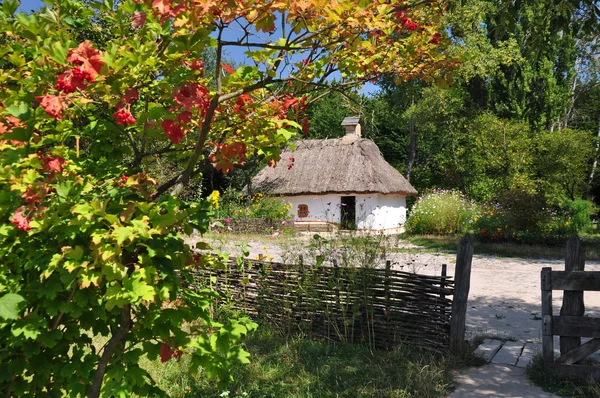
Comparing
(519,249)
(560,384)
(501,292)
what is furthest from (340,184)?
(560,384)

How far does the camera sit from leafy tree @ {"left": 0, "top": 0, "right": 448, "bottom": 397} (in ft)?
6.61

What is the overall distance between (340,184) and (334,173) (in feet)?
3.70

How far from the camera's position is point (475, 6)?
23.5 metres

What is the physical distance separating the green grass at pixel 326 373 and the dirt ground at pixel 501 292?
3.43 feet

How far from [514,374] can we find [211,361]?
11.4 feet

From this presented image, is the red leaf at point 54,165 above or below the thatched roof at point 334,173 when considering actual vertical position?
below

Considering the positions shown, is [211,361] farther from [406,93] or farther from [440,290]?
[406,93]

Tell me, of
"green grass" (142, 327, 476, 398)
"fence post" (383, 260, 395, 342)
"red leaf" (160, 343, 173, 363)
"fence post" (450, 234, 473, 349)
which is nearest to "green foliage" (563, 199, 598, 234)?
"fence post" (450, 234, 473, 349)

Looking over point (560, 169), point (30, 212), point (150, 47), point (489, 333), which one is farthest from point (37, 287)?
point (560, 169)

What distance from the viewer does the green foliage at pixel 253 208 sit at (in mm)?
21312

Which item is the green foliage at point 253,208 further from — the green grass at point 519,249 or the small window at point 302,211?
the green grass at point 519,249

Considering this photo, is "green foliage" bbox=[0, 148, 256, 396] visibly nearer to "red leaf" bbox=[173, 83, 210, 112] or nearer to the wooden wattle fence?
"red leaf" bbox=[173, 83, 210, 112]

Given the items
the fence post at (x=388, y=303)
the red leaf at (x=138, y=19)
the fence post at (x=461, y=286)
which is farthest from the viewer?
the fence post at (x=388, y=303)

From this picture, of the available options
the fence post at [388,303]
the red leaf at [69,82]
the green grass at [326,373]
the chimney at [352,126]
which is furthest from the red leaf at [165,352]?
the chimney at [352,126]
